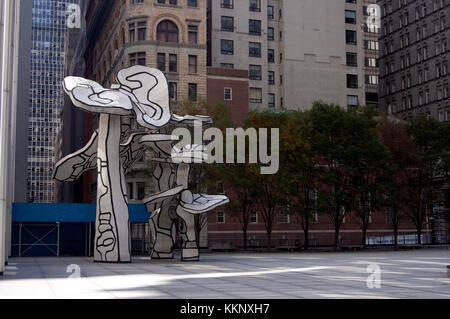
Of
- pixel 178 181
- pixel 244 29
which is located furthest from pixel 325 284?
pixel 244 29

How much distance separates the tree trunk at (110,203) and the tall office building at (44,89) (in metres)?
137

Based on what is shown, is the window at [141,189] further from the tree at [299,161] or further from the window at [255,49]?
the window at [255,49]

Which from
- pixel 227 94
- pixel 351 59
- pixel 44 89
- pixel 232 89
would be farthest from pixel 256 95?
pixel 44 89

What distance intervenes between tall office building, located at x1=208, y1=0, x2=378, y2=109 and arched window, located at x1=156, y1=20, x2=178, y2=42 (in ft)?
56.0

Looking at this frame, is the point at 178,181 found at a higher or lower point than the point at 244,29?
lower

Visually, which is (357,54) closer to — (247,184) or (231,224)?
(231,224)

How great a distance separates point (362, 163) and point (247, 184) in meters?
9.97

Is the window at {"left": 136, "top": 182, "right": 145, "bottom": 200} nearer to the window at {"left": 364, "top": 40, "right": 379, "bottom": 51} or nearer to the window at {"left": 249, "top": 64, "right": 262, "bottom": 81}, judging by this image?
the window at {"left": 249, "top": 64, "right": 262, "bottom": 81}

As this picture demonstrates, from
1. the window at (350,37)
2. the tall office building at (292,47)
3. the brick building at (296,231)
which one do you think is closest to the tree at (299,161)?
the brick building at (296,231)

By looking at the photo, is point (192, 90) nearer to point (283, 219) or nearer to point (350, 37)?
point (283, 219)

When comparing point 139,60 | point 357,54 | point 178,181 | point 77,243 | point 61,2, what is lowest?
point 77,243

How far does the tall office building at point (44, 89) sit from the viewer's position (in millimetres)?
166500
